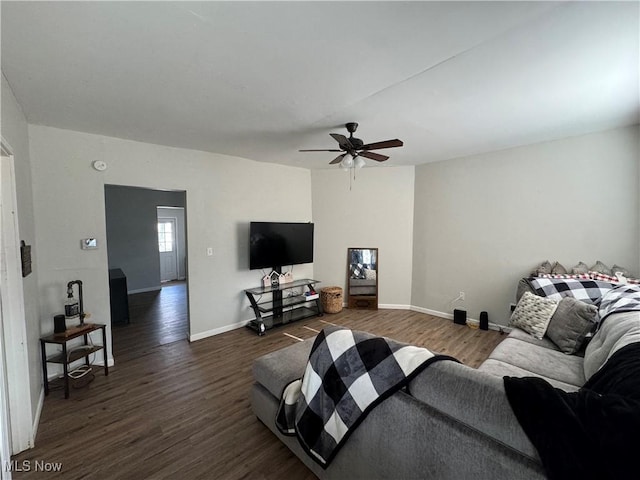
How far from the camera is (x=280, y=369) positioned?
6.39 ft

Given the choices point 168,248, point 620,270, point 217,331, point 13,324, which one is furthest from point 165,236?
point 620,270

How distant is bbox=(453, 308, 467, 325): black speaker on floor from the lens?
13.7 feet

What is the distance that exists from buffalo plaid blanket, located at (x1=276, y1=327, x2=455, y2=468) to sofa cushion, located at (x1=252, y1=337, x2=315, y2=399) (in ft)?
0.82

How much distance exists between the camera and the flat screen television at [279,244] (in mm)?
4117

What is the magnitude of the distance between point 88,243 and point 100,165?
0.86 meters

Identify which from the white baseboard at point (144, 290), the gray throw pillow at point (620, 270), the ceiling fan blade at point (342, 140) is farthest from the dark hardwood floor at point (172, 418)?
the white baseboard at point (144, 290)

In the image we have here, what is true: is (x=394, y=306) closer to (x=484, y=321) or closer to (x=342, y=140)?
(x=484, y=321)

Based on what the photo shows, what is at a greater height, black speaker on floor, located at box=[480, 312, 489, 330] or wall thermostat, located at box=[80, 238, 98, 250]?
wall thermostat, located at box=[80, 238, 98, 250]

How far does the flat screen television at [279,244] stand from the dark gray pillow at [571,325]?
3329 millimetres

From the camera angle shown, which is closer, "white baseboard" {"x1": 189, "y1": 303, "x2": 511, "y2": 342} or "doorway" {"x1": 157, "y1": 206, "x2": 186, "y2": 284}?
"white baseboard" {"x1": 189, "y1": 303, "x2": 511, "y2": 342}

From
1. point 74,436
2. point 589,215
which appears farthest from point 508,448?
point 589,215

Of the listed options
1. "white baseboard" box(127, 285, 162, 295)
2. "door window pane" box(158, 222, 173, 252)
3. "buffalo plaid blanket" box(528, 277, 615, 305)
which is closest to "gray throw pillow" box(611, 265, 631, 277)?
"buffalo plaid blanket" box(528, 277, 615, 305)

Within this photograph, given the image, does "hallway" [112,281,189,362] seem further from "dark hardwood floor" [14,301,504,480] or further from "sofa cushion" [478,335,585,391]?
"sofa cushion" [478,335,585,391]

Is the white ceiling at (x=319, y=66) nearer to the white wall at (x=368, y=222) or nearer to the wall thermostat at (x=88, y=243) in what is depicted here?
the wall thermostat at (x=88, y=243)
